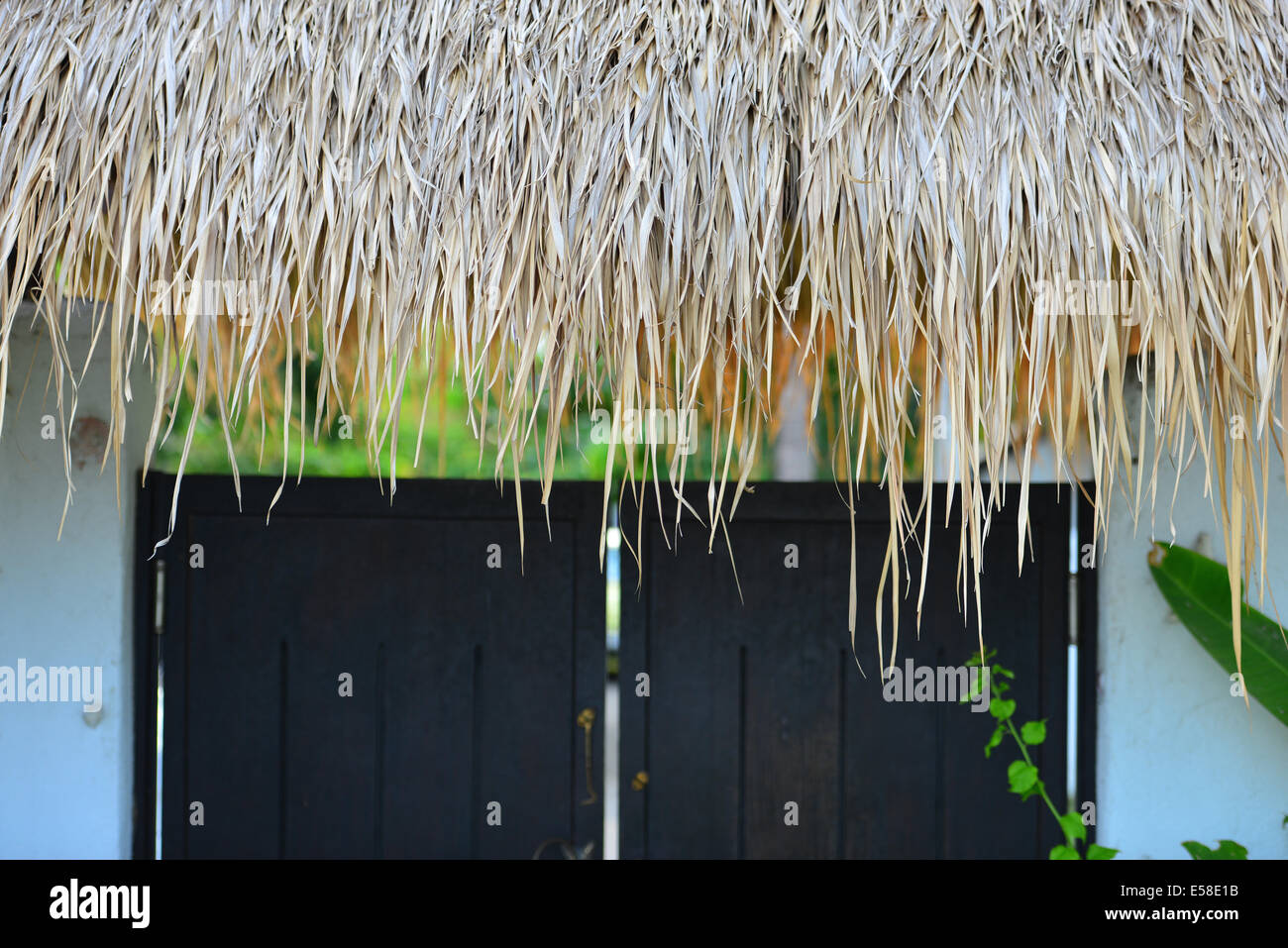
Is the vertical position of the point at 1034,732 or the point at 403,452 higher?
the point at 403,452

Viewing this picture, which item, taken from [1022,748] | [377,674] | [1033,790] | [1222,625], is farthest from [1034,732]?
[377,674]

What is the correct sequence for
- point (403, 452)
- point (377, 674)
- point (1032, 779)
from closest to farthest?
point (1032, 779) < point (377, 674) < point (403, 452)

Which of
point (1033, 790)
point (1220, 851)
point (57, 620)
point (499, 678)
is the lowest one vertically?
point (1220, 851)

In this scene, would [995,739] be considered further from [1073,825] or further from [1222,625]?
[1222,625]

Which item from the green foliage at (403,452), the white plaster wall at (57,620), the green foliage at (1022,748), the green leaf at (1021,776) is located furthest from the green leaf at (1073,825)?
the white plaster wall at (57,620)

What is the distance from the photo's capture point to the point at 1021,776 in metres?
1.81

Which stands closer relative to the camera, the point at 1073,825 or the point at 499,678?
Answer: the point at 1073,825

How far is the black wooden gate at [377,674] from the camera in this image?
6.66ft

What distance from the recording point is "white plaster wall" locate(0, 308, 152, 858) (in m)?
1.96

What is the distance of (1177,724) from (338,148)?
2190 mm

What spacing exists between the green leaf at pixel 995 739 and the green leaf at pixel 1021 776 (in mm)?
62

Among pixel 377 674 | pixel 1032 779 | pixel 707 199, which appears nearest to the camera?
pixel 707 199

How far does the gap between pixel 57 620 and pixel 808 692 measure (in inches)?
72.3
